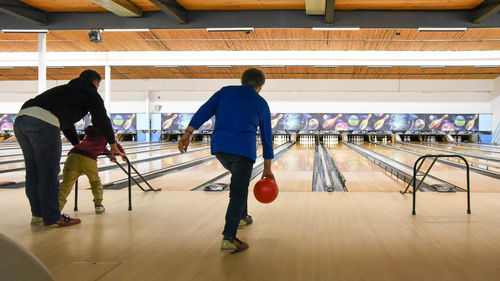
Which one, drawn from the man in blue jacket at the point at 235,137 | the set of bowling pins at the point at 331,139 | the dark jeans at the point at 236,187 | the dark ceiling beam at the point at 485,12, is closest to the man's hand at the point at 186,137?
the man in blue jacket at the point at 235,137

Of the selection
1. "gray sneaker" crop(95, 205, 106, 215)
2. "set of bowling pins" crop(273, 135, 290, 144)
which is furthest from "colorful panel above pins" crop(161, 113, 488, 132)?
"gray sneaker" crop(95, 205, 106, 215)

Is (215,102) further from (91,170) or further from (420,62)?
(420,62)

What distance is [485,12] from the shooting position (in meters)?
5.57

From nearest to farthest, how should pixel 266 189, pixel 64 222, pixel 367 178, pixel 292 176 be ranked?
pixel 266 189, pixel 64 222, pixel 367 178, pixel 292 176

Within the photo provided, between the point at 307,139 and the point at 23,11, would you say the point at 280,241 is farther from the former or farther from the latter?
the point at 307,139

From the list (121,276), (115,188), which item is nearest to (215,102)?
(121,276)

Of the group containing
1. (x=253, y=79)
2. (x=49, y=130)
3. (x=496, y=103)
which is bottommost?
(x=49, y=130)

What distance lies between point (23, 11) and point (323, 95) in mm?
10782

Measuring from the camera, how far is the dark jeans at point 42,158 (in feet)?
8.40

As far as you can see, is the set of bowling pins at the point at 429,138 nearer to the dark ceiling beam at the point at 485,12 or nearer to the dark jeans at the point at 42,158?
the dark ceiling beam at the point at 485,12

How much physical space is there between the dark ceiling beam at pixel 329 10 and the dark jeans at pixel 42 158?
13.2 ft

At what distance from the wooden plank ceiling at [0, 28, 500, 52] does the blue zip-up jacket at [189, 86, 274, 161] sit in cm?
663

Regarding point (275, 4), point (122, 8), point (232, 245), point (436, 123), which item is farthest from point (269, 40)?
point (436, 123)

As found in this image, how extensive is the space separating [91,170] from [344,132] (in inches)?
494
